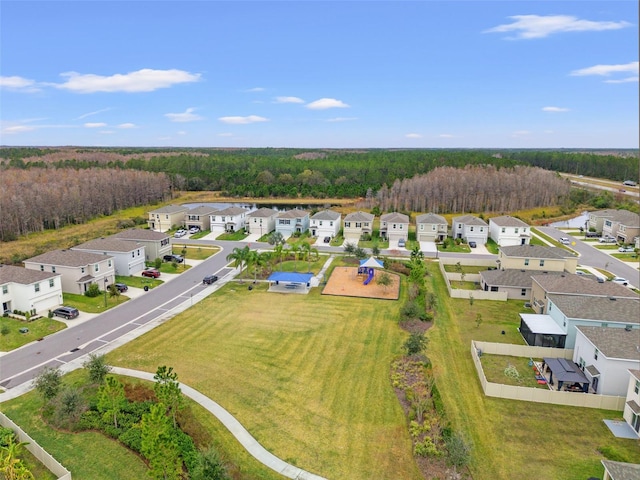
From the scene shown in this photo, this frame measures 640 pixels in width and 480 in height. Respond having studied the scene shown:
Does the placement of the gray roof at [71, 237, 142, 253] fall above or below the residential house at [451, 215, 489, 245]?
above

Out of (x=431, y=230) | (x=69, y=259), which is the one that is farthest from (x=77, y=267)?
(x=431, y=230)

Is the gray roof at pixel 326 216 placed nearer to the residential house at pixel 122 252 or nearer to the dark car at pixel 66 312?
the residential house at pixel 122 252

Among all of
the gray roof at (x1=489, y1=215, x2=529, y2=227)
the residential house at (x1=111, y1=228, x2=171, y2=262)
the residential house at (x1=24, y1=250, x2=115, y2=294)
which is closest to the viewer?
the residential house at (x1=24, y1=250, x2=115, y2=294)

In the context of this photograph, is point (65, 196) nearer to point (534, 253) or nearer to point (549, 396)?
point (534, 253)

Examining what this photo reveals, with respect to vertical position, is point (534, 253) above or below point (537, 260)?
above

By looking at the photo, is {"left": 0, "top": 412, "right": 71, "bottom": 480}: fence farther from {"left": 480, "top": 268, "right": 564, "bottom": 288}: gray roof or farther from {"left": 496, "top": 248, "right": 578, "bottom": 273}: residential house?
{"left": 496, "top": 248, "right": 578, "bottom": 273}: residential house

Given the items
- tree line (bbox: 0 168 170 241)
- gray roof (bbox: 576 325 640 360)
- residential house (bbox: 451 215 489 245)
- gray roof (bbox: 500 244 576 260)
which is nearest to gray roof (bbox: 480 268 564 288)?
gray roof (bbox: 500 244 576 260)

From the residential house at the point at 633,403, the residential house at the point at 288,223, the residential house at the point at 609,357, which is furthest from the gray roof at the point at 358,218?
the residential house at the point at 633,403
